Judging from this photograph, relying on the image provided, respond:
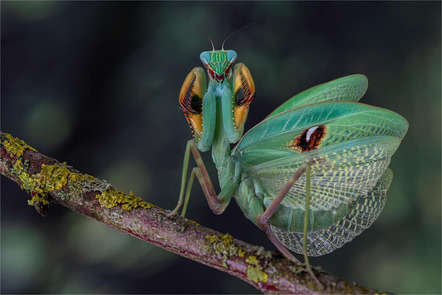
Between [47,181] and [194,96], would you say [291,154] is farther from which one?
[47,181]

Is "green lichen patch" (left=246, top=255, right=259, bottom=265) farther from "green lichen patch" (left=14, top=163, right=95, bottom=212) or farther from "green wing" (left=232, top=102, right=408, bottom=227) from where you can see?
"green lichen patch" (left=14, top=163, right=95, bottom=212)

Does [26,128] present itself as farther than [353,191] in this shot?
Yes

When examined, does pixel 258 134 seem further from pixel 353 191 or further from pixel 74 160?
pixel 74 160

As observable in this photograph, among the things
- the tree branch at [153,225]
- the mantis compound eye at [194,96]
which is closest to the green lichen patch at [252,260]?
the tree branch at [153,225]

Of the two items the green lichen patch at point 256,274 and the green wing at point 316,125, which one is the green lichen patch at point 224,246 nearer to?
the green lichen patch at point 256,274

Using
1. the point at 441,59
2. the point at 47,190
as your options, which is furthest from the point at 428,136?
the point at 47,190

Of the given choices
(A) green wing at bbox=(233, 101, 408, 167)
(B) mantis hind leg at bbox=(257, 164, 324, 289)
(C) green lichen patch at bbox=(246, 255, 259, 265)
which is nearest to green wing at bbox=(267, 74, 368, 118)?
(A) green wing at bbox=(233, 101, 408, 167)
